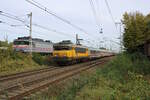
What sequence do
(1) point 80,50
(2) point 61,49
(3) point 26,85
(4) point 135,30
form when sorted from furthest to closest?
(1) point 80,50 < (4) point 135,30 < (2) point 61,49 < (3) point 26,85

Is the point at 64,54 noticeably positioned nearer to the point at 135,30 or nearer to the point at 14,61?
the point at 14,61

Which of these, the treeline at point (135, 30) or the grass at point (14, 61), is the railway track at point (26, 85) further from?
the treeline at point (135, 30)

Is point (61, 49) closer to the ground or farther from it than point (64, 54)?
farther from it

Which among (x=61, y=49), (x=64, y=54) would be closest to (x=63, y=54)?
(x=64, y=54)

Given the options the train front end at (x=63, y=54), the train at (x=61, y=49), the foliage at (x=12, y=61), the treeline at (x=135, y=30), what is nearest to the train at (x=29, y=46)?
the train at (x=61, y=49)

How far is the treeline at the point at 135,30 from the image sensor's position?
3228 centimetres

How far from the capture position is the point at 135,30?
32125 millimetres

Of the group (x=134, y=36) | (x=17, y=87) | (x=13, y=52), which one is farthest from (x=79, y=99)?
(x=134, y=36)

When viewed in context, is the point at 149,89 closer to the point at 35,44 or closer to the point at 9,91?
the point at 9,91

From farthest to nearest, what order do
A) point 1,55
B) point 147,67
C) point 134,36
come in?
point 134,36 < point 1,55 < point 147,67

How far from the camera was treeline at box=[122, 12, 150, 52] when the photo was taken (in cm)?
3228

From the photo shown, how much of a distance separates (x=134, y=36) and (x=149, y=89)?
25656mm

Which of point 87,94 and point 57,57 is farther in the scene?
point 57,57

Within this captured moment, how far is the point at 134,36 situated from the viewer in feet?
107
